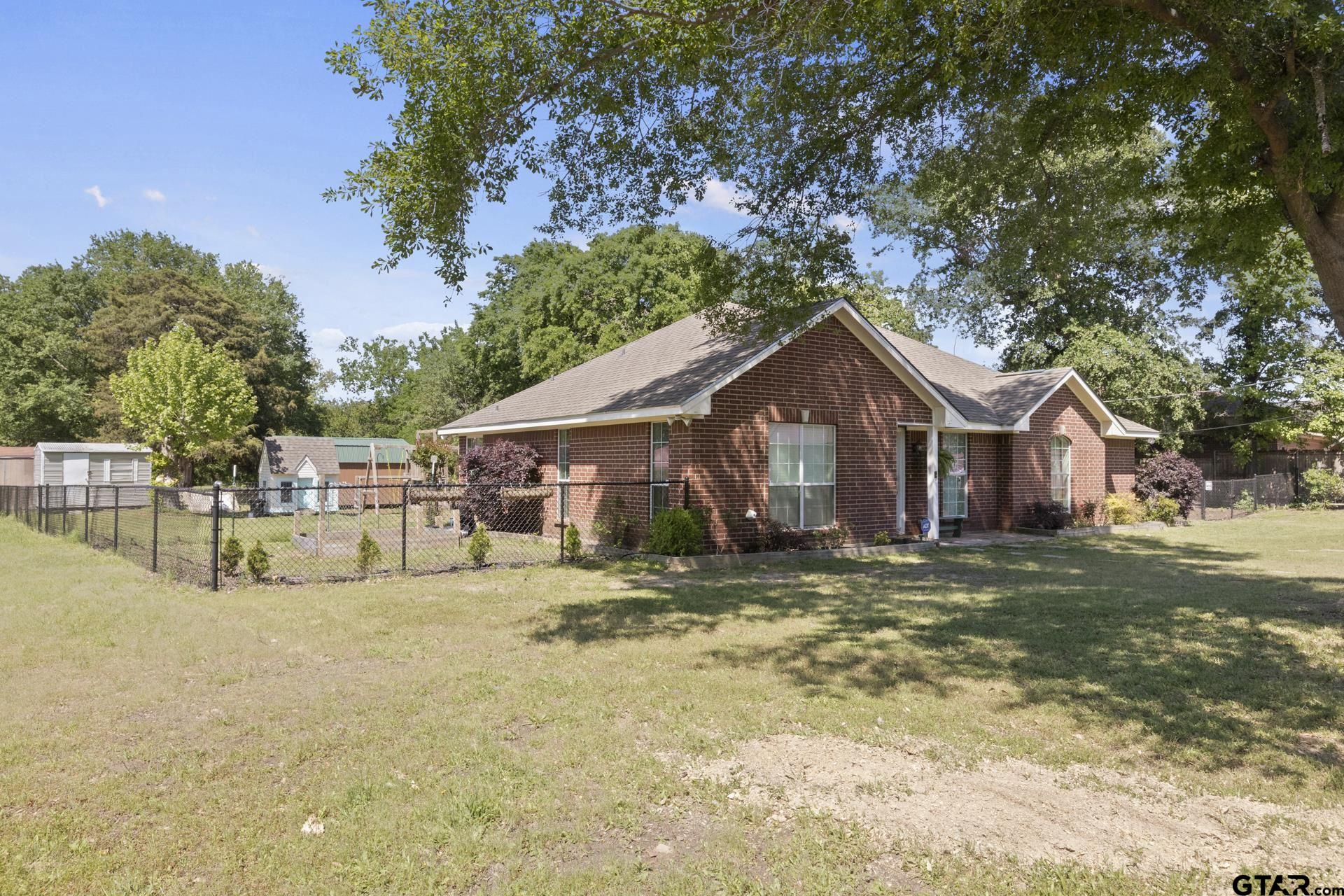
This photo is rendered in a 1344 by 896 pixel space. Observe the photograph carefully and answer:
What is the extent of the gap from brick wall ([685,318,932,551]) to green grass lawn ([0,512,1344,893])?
13.2 ft

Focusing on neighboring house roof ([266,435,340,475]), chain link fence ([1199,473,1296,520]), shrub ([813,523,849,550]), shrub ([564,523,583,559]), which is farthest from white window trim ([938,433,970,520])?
neighboring house roof ([266,435,340,475])

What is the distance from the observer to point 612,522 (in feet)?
51.3

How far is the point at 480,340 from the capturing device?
118 ft

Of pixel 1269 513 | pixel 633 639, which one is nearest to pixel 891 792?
pixel 633 639

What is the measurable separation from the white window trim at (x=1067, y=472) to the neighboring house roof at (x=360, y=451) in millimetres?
23552

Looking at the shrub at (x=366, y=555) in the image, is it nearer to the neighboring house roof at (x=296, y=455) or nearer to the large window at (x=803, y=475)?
the large window at (x=803, y=475)

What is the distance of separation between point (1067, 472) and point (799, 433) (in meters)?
10.7

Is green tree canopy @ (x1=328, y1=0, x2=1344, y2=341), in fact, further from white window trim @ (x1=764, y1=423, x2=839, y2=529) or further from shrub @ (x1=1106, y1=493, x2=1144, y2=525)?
shrub @ (x1=1106, y1=493, x2=1144, y2=525)

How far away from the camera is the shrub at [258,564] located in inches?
429

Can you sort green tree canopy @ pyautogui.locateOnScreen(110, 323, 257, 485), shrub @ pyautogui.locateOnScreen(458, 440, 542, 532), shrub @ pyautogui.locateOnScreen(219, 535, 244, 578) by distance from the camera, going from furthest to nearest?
green tree canopy @ pyautogui.locateOnScreen(110, 323, 257, 485), shrub @ pyautogui.locateOnScreen(458, 440, 542, 532), shrub @ pyautogui.locateOnScreen(219, 535, 244, 578)

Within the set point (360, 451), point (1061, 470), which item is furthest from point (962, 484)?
point (360, 451)

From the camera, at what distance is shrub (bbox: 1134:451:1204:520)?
936 inches


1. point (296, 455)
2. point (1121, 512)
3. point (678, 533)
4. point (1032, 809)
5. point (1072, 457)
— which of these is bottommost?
point (1032, 809)

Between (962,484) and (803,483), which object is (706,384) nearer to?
(803,483)
